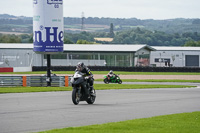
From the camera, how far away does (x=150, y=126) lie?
40.1 ft

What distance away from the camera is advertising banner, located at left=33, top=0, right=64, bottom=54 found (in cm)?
3459

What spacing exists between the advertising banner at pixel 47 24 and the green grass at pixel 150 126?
21.7 metres

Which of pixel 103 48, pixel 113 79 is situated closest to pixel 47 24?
pixel 113 79

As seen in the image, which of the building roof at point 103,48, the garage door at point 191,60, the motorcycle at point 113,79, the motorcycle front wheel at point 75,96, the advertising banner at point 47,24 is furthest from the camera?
the garage door at point 191,60

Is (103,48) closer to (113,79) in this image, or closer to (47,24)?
(113,79)

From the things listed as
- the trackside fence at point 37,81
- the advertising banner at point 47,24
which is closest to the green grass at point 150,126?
the advertising banner at point 47,24

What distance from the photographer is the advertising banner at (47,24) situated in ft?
113

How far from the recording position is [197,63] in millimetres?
94500

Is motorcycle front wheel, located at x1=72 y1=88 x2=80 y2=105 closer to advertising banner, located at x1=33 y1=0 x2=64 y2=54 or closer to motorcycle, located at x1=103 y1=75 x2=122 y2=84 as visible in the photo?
advertising banner, located at x1=33 y1=0 x2=64 y2=54

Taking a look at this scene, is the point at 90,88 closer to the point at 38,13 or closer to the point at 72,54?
the point at 38,13

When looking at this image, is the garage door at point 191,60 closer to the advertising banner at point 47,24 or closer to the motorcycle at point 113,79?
the motorcycle at point 113,79

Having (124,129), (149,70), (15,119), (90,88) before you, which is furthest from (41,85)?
(149,70)

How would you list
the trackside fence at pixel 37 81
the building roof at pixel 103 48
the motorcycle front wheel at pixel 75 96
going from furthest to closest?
the building roof at pixel 103 48 < the trackside fence at pixel 37 81 < the motorcycle front wheel at pixel 75 96

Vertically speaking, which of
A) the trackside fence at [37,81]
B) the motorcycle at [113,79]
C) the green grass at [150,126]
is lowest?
the motorcycle at [113,79]
